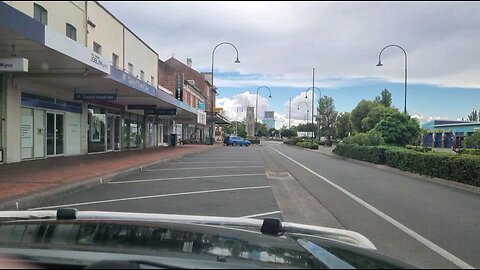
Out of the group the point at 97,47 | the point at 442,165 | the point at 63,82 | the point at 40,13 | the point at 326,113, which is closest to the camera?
the point at 442,165

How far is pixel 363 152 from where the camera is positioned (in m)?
29.1

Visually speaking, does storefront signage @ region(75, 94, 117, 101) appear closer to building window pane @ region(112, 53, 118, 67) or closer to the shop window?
the shop window

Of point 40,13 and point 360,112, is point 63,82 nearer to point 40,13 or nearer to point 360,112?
point 40,13

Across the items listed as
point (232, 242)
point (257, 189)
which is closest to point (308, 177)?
point (257, 189)

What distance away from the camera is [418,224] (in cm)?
854

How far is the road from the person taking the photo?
6958mm

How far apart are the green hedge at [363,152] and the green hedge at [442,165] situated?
2.69 m

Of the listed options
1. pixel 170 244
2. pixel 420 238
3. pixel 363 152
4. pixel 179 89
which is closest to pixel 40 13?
pixel 420 238

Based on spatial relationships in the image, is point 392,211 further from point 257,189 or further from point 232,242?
point 232,242

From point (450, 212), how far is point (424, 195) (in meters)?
2.94

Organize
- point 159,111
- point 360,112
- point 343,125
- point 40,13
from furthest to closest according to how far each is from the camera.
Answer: point 343,125 < point 360,112 < point 159,111 < point 40,13

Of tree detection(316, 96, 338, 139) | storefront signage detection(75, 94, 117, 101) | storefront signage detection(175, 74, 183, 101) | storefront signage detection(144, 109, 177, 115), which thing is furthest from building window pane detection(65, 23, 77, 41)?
tree detection(316, 96, 338, 139)

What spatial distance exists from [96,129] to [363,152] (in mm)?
16044

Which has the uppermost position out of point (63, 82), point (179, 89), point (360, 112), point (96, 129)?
point (179, 89)
